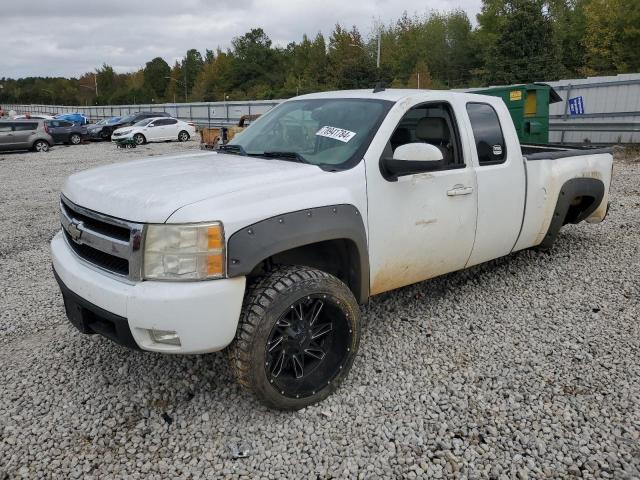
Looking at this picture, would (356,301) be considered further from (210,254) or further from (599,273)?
(599,273)

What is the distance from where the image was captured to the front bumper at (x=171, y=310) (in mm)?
2516

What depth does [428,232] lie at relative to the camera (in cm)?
362

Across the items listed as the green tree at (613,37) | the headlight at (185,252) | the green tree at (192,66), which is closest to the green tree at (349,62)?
the green tree at (613,37)

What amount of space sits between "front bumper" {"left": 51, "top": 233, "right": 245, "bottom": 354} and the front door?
1.08 metres

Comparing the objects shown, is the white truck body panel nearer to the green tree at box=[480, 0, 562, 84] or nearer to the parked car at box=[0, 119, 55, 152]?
the parked car at box=[0, 119, 55, 152]

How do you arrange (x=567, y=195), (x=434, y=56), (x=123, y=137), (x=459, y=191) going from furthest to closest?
(x=434, y=56) < (x=123, y=137) < (x=567, y=195) < (x=459, y=191)

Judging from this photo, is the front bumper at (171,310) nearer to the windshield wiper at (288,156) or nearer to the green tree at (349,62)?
the windshield wiper at (288,156)

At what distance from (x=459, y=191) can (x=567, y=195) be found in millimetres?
1797

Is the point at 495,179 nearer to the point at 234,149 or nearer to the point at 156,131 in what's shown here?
the point at 234,149

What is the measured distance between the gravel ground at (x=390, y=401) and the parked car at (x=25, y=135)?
65.8 feet

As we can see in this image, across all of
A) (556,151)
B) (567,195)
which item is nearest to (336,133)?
(567,195)

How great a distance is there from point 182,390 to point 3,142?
22.2 meters

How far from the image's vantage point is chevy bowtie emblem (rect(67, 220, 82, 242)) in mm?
2968

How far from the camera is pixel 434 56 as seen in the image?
59.0 m
